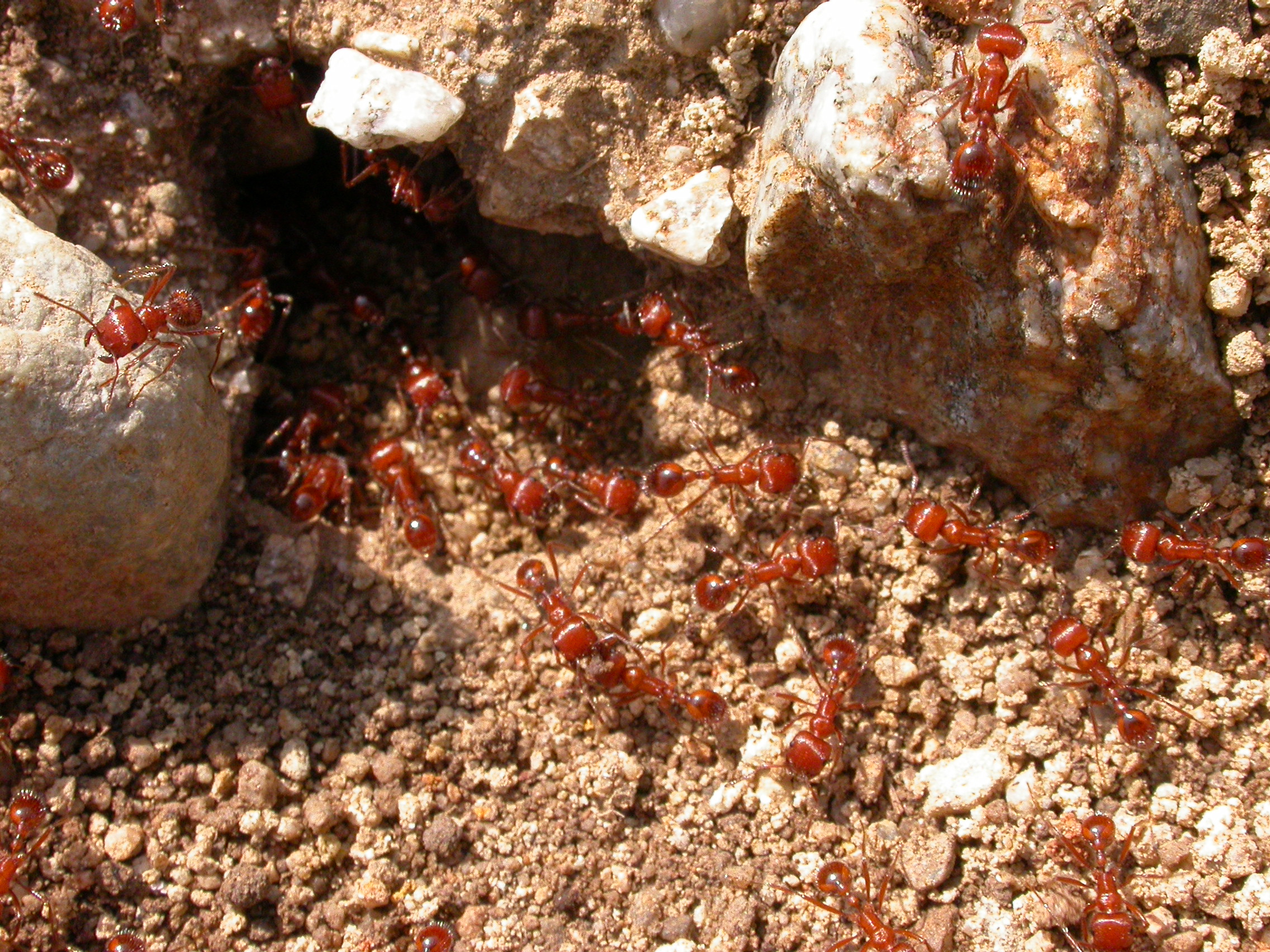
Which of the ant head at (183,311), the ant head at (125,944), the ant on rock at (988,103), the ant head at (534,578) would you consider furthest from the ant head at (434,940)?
the ant on rock at (988,103)

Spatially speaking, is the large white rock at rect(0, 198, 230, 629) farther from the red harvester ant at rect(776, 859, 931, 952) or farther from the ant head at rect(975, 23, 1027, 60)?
the ant head at rect(975, 23, 1027, 60)

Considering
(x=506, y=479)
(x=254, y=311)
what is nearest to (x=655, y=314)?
(x=506, y=479)

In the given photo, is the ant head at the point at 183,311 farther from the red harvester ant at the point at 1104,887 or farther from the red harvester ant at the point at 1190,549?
the red harvester ant at the point at 1104,887

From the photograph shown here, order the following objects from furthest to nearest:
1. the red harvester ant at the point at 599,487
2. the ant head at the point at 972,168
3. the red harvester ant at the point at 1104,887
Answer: the red harvester ant at the point at 599,487 → the red harvester ant at the point at 1104,887 → the ant head at the point at 972,168

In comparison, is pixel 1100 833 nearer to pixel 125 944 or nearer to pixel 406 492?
pixel 406 492

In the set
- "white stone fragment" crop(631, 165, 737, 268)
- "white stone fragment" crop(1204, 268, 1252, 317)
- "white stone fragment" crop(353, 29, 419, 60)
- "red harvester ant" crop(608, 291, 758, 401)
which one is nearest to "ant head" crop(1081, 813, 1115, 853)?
"white stone fragment" crop(1204, 268, 1252, 317)

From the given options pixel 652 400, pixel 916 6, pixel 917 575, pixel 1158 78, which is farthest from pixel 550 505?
pixel 1158 78
